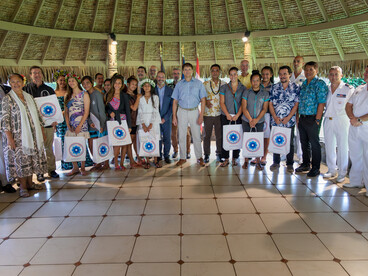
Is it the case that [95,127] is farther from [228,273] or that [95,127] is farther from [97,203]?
[228,273]

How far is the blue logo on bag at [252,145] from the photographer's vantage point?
14.2ft

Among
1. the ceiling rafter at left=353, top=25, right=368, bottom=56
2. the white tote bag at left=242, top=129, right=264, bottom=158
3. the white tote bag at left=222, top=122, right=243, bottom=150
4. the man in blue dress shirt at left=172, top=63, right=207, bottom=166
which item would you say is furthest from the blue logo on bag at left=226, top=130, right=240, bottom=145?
the ceiling rafter at left=353, top=25, right=368, bottom=56

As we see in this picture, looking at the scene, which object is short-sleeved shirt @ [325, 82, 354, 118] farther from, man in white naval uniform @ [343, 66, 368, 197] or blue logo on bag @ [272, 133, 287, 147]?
blue logo on bag @ [272, 133, 287, 147]

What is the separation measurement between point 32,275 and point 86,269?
1.25 ft

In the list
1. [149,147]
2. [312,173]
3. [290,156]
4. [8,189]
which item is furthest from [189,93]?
[8,189]

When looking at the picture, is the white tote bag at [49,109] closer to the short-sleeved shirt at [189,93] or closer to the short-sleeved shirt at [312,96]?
the short-sleeved shirt at [189,93]

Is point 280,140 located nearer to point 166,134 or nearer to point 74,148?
point 166,134

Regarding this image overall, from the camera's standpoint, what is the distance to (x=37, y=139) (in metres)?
3.66

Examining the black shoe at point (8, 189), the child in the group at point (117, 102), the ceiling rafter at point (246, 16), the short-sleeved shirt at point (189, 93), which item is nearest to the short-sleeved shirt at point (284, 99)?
the short-sleeved shirt at point (189, 93)

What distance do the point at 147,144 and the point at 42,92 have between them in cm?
161

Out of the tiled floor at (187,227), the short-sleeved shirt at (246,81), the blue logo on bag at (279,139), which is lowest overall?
the tiled floor at (187,227)

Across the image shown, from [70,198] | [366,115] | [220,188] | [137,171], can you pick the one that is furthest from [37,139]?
[366,115]

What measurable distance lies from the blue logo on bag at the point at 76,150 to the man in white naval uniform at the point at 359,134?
11.6 ft

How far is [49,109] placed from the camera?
12.9 feet
